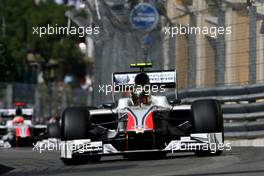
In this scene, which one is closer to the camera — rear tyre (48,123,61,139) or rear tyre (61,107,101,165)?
rear tyre (61,107,101,165)

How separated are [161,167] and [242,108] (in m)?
7.17

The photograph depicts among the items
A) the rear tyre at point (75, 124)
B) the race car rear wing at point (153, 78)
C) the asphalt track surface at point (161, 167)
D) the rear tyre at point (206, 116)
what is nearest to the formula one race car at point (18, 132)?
the asphalt track surface at point (161, 167)

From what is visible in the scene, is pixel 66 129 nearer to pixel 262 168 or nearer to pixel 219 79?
pixel 262 168

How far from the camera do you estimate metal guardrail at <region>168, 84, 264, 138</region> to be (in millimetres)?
18422

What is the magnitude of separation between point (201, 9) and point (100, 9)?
5.89m

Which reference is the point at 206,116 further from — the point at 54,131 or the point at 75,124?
the point at 54,131

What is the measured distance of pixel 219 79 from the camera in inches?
779

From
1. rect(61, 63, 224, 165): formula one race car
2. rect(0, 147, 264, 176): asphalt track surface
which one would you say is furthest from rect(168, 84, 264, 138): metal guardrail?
rect(61, 63, 224, 165): formula one race car

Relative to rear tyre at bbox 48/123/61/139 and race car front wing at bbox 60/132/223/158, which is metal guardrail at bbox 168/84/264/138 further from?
race car front wing at bbox 60/132/223/158

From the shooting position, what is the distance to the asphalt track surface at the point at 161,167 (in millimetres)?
10898

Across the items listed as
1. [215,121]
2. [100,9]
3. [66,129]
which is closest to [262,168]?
[215,121]

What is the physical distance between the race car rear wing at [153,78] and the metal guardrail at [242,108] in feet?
14.1

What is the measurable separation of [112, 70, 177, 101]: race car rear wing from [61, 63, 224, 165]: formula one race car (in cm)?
42

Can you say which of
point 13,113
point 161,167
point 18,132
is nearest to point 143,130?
point 161,167
